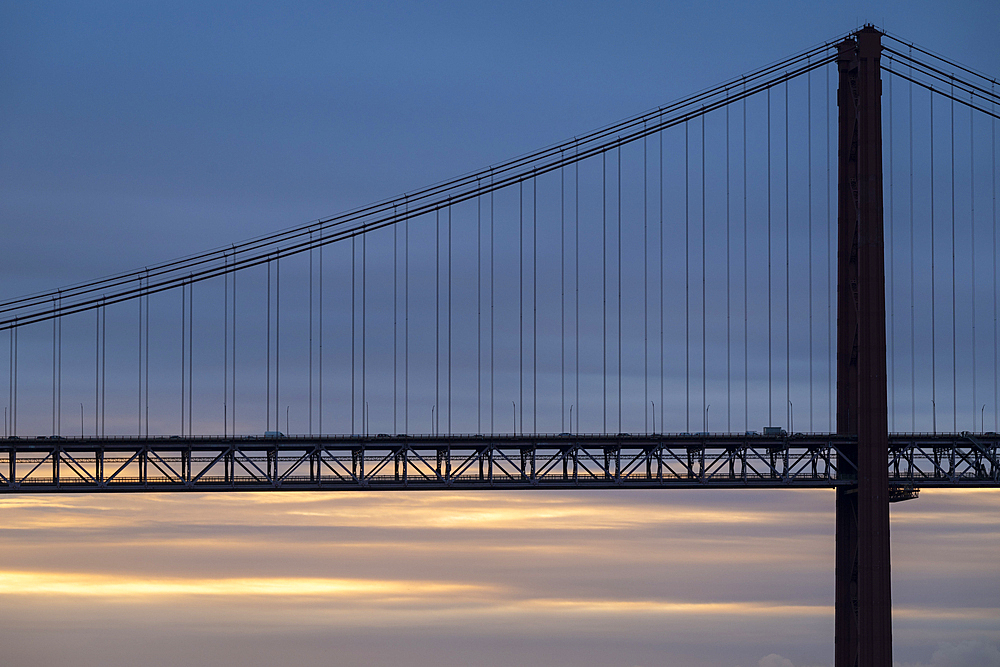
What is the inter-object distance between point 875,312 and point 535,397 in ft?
76.8

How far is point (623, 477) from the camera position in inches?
3332

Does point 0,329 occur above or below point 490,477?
above

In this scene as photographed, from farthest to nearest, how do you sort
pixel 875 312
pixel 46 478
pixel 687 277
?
pixel 687 277
pixel 875 312
pixel 46 478

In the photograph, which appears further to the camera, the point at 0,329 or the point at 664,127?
the point at 664,127

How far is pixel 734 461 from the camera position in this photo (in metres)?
86.2

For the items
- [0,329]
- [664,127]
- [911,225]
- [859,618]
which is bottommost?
[859,618]

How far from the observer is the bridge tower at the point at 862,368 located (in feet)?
279

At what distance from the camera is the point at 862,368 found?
86.8 meters

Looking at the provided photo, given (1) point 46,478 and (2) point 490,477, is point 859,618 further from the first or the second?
(1) point 46,478

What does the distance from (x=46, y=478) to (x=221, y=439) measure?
11192mm

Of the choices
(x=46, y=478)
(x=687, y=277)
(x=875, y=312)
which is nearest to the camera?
(x=46, y=478)

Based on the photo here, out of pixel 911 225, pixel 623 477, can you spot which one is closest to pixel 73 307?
pixel 623 477

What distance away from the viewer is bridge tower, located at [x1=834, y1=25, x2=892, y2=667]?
279 feet

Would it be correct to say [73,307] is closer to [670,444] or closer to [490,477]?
[490,477]
